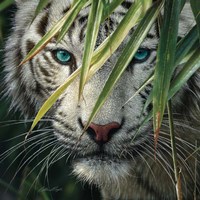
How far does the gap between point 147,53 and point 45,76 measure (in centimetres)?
47

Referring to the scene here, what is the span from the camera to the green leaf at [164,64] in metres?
2.43

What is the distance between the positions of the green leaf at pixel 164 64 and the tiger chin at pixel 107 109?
17.1 inches

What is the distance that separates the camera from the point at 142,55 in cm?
322

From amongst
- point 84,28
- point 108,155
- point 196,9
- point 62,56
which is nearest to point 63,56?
point 62,56

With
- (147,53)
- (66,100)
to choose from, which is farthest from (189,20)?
(66,100)

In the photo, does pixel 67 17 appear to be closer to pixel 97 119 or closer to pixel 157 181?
pixel 97 119

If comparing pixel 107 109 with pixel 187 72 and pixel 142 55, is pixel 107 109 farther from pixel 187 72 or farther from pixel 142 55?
pixel 187 72

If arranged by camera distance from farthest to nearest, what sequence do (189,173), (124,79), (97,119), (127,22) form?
1. (189,173)
2. (124,79)
3. (97,119)
4. (127,22)

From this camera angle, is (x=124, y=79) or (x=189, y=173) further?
(x=189, y=173)

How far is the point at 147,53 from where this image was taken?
3234 mm

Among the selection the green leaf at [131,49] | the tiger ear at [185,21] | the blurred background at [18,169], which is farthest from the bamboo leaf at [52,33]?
the blurred background at [18,169]

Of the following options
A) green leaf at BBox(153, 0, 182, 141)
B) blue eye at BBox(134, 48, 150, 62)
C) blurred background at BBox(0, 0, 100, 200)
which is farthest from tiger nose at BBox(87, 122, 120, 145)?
blurred background at BBox(0, 0, 100, 200)

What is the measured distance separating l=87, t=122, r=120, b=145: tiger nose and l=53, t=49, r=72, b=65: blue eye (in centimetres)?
38

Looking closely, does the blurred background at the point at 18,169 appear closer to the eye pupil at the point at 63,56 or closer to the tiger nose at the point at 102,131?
the eye pupil at the point at 63,56
